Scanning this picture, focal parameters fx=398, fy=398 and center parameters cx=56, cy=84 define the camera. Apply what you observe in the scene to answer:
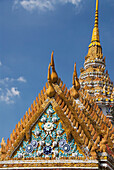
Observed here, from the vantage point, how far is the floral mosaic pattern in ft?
49.6

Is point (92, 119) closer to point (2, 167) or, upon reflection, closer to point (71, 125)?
point (71, 125)

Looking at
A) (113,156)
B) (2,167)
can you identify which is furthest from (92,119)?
(2,167)

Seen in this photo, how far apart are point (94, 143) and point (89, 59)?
73.6ft

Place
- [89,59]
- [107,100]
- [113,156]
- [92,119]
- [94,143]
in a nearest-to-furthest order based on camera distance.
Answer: [94,143] < [113,156] < [92,119] < [107,100] < [89,59]

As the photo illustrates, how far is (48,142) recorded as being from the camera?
15336 mm

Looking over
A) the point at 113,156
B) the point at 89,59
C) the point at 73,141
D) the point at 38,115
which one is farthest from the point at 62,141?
the point at 89,59

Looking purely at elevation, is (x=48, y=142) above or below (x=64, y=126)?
below

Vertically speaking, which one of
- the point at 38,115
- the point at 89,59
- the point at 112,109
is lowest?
the point at 38,115

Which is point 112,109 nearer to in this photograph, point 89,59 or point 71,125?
point 89,59

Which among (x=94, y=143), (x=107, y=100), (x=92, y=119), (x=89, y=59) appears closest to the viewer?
(x=94, y=143)

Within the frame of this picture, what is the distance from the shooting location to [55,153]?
15.2 m

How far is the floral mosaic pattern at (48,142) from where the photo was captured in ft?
49.6

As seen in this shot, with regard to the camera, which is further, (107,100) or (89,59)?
(89,59)

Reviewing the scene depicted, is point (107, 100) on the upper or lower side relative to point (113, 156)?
upper
